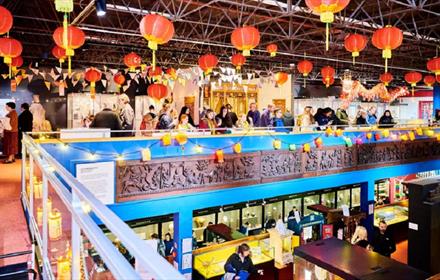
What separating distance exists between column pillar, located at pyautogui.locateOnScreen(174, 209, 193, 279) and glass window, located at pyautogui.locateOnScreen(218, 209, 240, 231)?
3.13 metres

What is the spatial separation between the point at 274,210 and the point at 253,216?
738 mm

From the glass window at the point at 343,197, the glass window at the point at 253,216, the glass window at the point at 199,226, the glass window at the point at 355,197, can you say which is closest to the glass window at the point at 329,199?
the glass window at the point at 343,197

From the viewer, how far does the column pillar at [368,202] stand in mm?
10659

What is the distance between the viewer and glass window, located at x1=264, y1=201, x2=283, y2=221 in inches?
441

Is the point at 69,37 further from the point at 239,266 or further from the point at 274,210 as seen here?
the point at 274,210

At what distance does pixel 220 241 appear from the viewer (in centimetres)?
913

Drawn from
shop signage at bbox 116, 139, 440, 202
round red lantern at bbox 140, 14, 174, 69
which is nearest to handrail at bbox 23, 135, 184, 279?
round red lantern at bbox 140, 14, 174, 69

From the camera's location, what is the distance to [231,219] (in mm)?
10703

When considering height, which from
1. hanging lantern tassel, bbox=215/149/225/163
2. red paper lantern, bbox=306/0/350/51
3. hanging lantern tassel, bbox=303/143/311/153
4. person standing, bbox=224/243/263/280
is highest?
red paper lantern, bbox=306/0/350/51

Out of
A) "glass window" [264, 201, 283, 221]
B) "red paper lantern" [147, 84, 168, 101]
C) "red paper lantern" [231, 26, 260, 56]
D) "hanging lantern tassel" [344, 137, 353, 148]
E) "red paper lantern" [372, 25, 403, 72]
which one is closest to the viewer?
"red paper lantern" [372, 25, 403, 72]

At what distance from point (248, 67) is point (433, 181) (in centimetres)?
1366

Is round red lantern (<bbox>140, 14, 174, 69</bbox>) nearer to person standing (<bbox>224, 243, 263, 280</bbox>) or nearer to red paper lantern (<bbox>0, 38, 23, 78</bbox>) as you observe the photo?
red paper lantern (<bbox>0, 38, 23, 78</bbox>)

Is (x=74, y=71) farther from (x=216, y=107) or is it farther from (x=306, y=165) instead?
(x=306, y=165)

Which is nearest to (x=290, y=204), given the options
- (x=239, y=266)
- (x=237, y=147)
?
(x=239, y=266)
